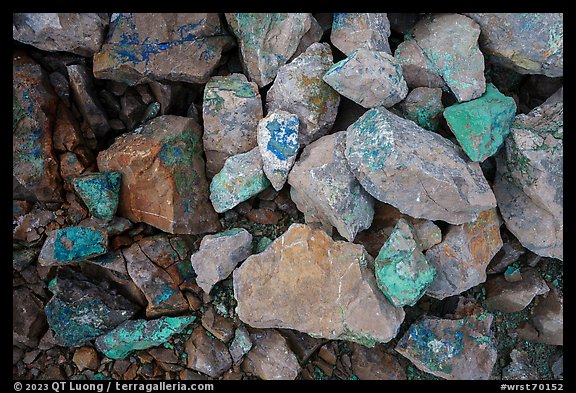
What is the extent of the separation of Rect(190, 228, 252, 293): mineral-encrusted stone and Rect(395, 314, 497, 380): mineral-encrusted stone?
0.84 meters

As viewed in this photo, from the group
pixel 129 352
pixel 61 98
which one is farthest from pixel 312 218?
pixel 61 98

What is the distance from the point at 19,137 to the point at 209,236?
0.95 metres

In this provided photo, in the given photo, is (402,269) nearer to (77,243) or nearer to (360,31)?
(360,31)

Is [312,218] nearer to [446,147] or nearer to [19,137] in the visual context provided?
[446,147]

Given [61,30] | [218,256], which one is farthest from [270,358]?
[61,30]

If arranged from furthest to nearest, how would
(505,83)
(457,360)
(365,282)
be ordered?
(505,83), (457,360), (365,282)

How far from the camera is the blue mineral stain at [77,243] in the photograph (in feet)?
7.22

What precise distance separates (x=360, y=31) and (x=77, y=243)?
1.57 metres

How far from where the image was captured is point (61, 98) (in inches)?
92.4

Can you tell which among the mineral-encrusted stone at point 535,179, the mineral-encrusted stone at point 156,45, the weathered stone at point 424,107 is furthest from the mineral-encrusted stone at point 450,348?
the mineral-encrusted stone at point 156,45

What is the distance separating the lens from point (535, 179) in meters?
2.13

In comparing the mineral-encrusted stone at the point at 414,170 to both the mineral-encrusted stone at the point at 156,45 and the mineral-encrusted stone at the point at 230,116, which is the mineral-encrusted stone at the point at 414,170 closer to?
the mineral-encrusted stone at the point at 230,116

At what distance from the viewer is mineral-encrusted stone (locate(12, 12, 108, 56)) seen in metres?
2.21

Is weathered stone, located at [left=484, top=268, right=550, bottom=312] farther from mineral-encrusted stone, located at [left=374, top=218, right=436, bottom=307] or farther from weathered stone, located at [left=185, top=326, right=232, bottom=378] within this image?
weathered stone, located at [left=185, top=326, right=232, bottom=378]
